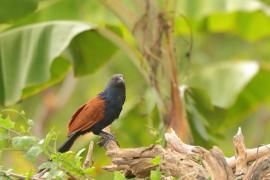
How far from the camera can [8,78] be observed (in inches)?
249

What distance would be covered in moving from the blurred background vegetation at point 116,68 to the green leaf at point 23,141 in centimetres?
11

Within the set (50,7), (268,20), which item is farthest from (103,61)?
(268,20)

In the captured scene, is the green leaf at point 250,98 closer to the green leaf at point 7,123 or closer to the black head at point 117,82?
the black head at point 117,82

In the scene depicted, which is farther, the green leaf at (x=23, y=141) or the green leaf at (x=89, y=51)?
the green leaf at (x=89, y=51)

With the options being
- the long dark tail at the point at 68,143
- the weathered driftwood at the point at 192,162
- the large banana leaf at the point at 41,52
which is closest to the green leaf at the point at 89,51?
the large banana leaf at the point at 41,52

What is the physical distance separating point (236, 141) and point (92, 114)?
79 centimetres

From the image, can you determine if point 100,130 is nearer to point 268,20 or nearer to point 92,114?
A: point 92,114

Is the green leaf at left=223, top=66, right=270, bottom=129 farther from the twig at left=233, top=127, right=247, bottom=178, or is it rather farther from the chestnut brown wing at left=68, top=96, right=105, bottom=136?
the twig at left=233, top=127, right=247, bottom=178

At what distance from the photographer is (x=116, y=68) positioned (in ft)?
36.4

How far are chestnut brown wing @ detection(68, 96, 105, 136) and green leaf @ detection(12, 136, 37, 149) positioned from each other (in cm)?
91

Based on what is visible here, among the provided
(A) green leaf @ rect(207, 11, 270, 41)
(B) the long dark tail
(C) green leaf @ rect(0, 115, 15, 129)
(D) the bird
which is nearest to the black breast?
(D) the bird

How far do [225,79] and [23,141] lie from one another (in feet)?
17.4

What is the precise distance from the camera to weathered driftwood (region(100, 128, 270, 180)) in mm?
3861

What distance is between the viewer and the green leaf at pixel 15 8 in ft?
20.9
